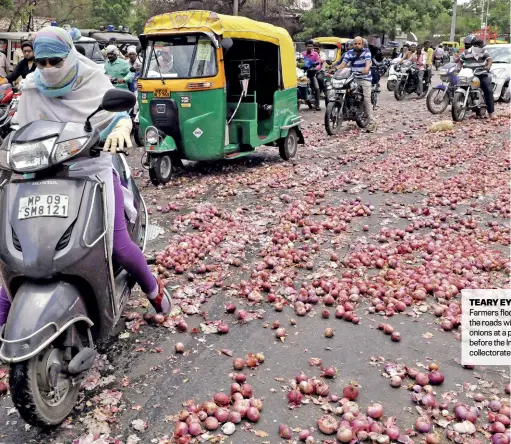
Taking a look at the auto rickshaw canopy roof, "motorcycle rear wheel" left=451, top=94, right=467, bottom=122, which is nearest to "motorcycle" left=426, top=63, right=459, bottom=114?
"motorcycle rear wheel" left=451, top=94, right=467, bottom=122

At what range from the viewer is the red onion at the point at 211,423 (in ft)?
9.98

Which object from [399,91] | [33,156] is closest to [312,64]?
[399,91]

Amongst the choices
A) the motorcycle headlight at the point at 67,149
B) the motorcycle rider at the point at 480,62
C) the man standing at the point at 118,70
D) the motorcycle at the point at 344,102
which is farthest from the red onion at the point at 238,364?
the motorcycle rider at the point at 480,62

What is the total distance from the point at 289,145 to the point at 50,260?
7961 millimetres

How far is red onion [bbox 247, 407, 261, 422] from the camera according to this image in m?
3.10

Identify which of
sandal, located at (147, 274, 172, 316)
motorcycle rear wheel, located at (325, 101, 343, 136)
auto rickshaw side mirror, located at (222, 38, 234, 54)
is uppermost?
auto rickshaw side mirror, located at (222, 38, 234, 54)

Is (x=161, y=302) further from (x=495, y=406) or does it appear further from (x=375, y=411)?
(x=495, y=406)

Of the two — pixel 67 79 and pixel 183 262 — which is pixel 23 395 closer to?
pixel 67 79

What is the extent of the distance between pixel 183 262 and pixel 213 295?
0.77m

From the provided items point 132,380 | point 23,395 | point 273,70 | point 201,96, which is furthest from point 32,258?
point 273,70

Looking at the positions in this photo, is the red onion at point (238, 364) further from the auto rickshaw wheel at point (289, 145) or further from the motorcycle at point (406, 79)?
the motorcycle at point (406, 79)

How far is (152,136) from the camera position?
8250 mm

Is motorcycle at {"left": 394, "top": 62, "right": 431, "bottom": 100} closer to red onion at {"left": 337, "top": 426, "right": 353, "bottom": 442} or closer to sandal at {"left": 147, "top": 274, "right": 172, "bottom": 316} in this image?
sandal at {"left": 147, "top": 274, "right": 172, "bottom": 316}

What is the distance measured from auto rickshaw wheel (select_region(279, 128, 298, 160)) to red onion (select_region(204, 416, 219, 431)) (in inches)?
305
